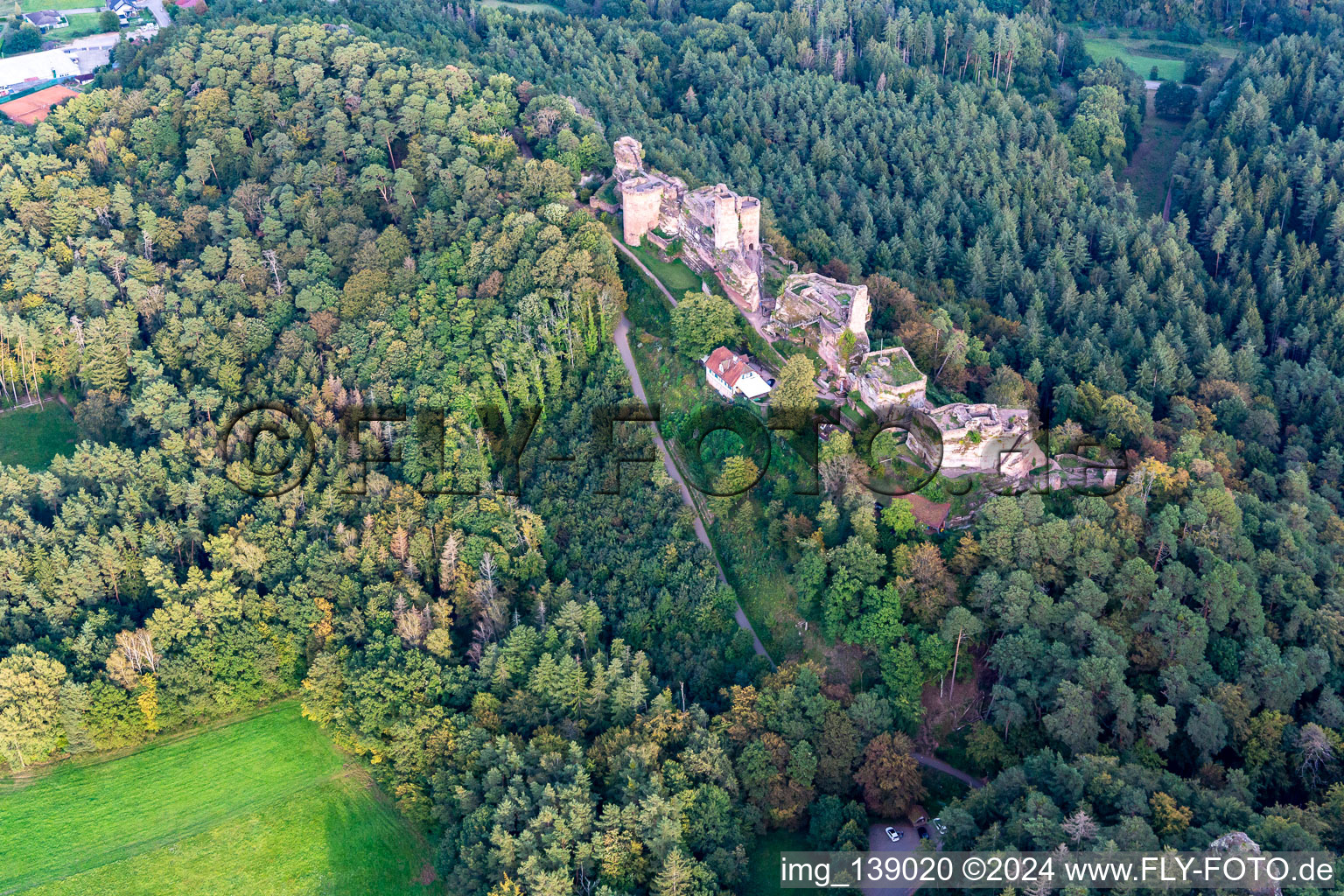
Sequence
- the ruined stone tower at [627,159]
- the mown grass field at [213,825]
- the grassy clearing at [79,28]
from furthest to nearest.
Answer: the grassy clearing at [79,28], the ruined stone tower at [627,159], the mown grass field at [213,825]

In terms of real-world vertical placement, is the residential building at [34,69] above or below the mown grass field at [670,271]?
above

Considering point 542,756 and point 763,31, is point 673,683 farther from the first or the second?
point 763,31

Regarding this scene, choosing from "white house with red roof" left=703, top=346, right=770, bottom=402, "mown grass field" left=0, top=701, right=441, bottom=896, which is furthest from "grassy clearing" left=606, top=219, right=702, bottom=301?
"mown grass field" left=0, top=701, right=441, bottom=896

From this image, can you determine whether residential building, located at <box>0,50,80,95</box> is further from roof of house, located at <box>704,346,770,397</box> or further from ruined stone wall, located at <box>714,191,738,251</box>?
roof of house, located at <box>704,346,770,397</box>

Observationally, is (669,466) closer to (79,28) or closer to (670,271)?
(670,271)

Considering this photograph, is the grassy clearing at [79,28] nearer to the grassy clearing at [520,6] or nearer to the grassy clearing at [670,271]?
the grassy clearing at [520,6]

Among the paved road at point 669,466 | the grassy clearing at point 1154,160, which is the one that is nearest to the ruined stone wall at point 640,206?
the paved road at point 669,466

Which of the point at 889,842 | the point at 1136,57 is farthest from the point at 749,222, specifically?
the point at 1136,57
